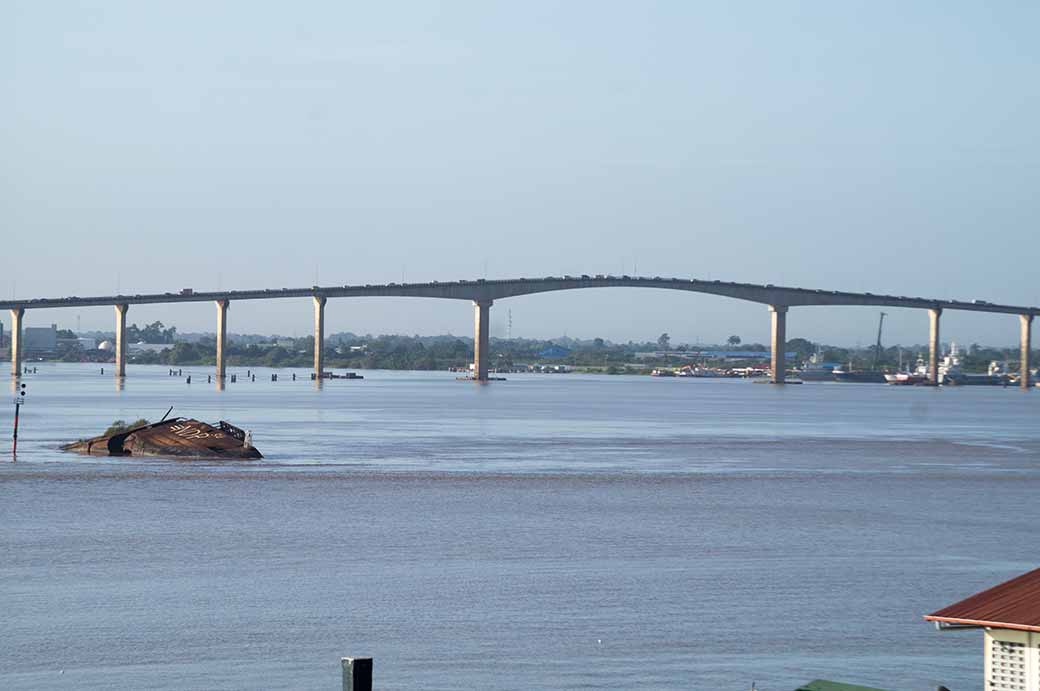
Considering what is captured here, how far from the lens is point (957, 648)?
20.8 metres

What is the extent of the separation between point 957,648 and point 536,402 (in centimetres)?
9702

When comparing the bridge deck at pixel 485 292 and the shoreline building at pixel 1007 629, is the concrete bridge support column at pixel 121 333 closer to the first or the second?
the bridge deck at pixel 485 292

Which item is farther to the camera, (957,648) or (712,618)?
(712,618)

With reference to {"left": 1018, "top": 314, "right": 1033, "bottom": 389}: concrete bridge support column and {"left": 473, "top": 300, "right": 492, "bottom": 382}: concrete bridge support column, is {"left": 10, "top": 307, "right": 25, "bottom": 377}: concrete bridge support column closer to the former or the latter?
{"left": 473, "top": 300, "right": 492, "bottom": 382}: concrete bridge support column

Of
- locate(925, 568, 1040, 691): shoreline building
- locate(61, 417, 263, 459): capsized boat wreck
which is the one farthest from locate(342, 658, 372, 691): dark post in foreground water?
locate(61, 417, 263, 459): capsized boat wreck

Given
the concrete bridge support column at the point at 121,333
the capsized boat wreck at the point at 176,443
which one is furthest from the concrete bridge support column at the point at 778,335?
the capsized boat wreck at the point at 176,443

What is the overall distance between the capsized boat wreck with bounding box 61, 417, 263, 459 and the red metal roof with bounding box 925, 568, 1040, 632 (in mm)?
39430

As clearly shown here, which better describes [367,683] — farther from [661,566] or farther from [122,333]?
[122,333]

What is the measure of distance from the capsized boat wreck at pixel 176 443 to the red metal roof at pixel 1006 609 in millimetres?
39430

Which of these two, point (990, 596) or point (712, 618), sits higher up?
point (990, 596)

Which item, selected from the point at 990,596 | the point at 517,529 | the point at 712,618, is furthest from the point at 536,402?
the point at 990,596

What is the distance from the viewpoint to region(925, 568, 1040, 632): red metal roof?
13.8 m

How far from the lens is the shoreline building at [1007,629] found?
44.8ft

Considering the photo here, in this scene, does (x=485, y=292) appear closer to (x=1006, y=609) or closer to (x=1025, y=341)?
(x=1025, y=341)
